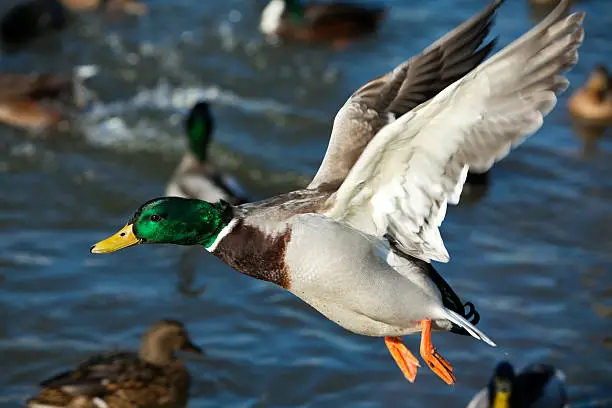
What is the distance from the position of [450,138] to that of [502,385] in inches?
115

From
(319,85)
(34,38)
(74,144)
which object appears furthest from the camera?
(34,38)

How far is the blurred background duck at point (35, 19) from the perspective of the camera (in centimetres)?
1208

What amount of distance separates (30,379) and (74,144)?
3324mm

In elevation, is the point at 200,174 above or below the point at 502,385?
above

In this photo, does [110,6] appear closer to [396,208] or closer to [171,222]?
[171,222]

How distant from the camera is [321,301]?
462 cm

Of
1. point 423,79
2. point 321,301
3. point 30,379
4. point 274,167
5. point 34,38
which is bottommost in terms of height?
point 321,301

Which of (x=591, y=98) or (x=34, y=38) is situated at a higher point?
(x=34, y=38)

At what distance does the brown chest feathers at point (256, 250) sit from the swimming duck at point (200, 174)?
15.7 ft

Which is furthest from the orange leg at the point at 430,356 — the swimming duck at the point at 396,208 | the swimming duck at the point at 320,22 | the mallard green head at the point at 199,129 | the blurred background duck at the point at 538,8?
the blurred background duck at the point at 538,8

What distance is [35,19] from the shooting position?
39.5 ft

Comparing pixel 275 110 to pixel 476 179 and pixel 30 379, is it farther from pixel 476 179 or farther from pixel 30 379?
pixel 30 379

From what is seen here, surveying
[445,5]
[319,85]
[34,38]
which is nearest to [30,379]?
[319,85]

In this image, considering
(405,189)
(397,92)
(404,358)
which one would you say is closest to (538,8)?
(397,92)
